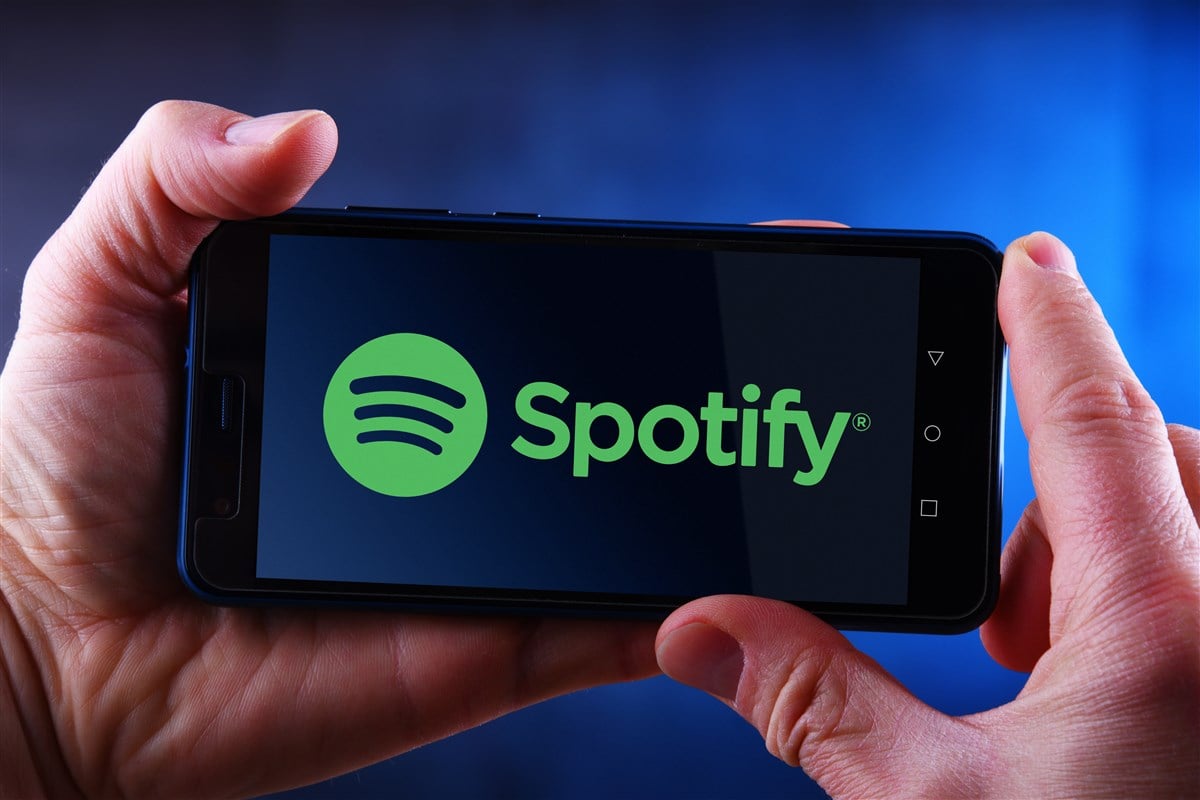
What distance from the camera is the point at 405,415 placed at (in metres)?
0.91

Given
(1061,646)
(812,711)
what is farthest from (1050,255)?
(812,711)

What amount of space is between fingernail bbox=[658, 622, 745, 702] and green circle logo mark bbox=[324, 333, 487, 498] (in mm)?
257

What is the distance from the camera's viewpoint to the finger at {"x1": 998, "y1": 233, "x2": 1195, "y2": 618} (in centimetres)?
71

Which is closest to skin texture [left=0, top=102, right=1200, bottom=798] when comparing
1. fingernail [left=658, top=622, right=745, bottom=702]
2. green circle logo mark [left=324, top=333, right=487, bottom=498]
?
fingernail [left=658, top=622, right=745, bottom=702]

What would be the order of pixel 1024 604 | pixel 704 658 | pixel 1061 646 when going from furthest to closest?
pixel 1024 604 < pixel 704 658 < pixel 1061 646

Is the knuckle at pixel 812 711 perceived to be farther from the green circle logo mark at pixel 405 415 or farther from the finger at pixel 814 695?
the green circle logo mark at pixel 405 415

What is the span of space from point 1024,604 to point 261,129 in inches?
33.0

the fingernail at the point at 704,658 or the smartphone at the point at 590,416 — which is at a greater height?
the smartphone at the point at 590,416

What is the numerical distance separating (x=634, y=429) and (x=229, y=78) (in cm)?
143

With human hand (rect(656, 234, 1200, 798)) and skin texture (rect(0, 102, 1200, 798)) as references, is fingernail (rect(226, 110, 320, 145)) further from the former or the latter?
human hand (rect(656, 234, 1200, 798))

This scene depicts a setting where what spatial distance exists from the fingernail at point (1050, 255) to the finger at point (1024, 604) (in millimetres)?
252

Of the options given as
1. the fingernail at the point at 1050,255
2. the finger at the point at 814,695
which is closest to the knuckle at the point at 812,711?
the finger at the point at 814,695

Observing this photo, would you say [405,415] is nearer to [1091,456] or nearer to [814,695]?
[814,695]

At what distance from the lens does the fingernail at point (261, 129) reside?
2.80 feet
